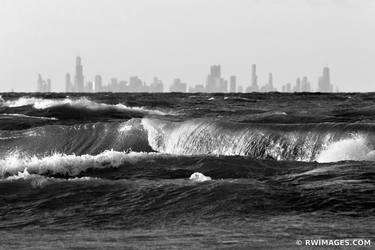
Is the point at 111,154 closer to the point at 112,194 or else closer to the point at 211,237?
the point at 112,194

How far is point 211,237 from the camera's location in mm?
9102

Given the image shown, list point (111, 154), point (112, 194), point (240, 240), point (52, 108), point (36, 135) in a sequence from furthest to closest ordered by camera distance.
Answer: point (52, 108) < point (36, 135) < point (111, 154) < point (112, 194) < point (240, 240)

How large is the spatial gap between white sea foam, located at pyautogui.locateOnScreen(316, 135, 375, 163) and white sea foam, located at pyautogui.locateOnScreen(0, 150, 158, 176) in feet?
16.6

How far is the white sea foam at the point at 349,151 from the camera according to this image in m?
17.8

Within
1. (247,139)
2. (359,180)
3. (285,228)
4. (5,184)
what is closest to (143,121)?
(247,139)

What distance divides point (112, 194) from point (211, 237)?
4.30 meters

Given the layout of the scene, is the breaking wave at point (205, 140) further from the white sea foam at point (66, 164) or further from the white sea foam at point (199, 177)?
the white sea foam at point (199, 177)

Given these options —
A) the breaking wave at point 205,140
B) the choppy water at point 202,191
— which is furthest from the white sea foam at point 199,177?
the breaking wave at point 205,140

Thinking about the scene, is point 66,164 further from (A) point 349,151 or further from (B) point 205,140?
(A) point 349,151

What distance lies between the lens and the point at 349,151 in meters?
18.3

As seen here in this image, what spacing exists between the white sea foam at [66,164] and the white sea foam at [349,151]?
506cm

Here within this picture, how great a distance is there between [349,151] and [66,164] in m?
7.38

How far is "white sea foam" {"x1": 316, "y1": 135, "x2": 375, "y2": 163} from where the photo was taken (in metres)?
17.8

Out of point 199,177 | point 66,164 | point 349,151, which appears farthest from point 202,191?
point 349,151
